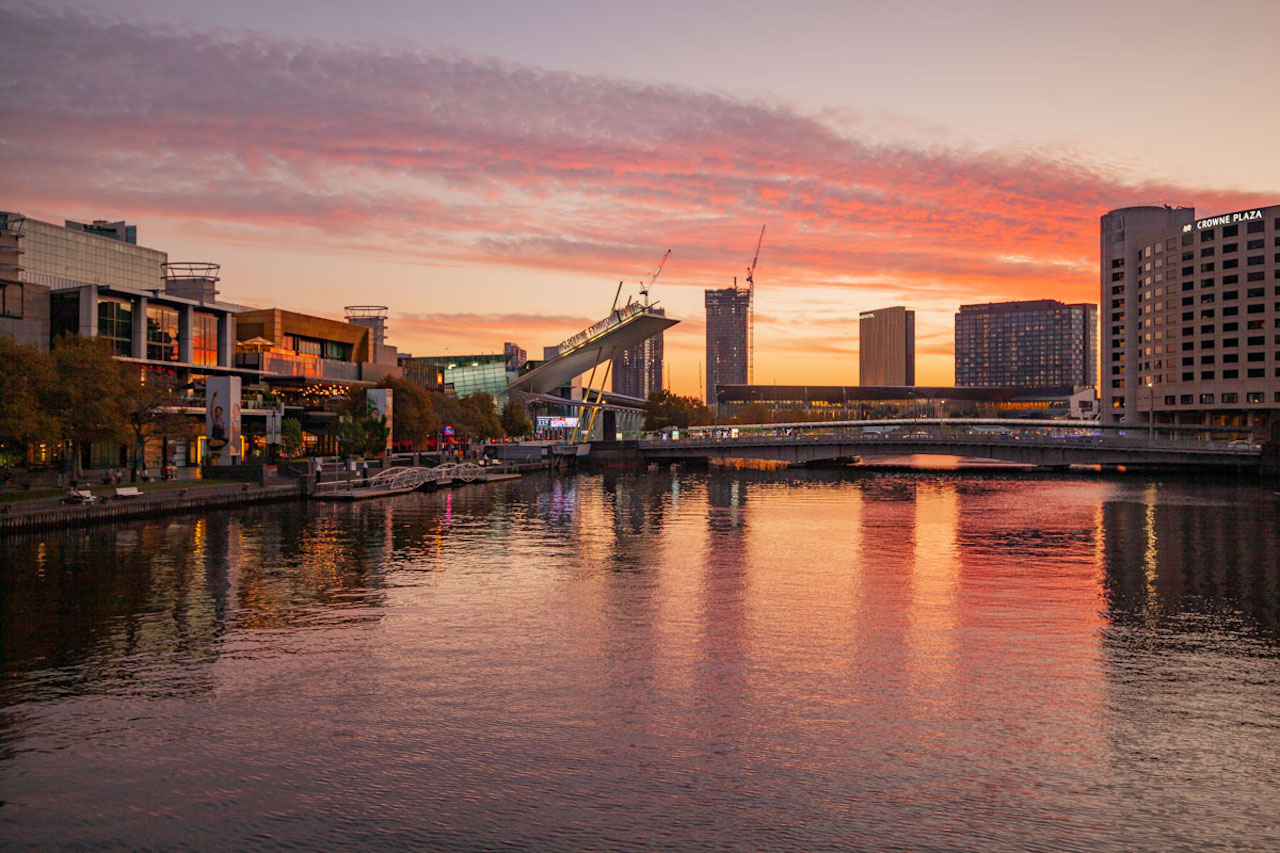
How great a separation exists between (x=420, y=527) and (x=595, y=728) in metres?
35.1

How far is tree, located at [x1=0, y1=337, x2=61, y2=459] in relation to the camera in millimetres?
49844

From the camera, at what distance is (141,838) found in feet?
42.6

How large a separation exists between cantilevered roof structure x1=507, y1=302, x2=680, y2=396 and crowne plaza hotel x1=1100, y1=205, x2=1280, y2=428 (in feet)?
231

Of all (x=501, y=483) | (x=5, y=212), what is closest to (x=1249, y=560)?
(x=501, y=483)

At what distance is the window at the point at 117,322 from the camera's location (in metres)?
78.4

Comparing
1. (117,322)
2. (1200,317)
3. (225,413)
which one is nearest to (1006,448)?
(1200,317)

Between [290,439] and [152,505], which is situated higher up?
[290,439]

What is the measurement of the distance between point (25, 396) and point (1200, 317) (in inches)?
5486

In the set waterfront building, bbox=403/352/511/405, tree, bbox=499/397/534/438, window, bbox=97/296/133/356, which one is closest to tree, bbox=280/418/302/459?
window, bbox=97/296/133/356

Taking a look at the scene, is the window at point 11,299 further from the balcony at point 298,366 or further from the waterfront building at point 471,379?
the waterfront building at point 471,379

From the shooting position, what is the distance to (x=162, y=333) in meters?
85.9

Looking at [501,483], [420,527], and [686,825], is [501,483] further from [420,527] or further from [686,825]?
[686,825]

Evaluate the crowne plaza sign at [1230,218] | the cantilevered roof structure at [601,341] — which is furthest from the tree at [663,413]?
the crowne plaza sign at [1230,218]

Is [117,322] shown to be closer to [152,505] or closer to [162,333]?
[162,333]
